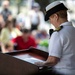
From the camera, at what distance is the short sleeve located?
157cm

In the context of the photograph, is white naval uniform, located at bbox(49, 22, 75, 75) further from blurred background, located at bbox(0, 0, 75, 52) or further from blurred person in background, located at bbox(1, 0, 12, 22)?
blurred person in background, located at bbox(1, 0, 12, 22)

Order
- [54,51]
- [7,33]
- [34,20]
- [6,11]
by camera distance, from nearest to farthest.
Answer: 1. [54,51]
2. [7,33]
3. [6,11]
4. [34,20]

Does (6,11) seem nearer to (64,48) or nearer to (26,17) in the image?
(26,17)

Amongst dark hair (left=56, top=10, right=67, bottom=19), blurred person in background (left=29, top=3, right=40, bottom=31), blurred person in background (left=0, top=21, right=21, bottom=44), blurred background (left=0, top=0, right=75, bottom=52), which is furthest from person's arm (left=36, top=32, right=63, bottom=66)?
blurred person in background (left=29, top=3, right=40, bottom=31)

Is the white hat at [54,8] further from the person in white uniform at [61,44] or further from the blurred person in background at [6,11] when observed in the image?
the blurred person in background at [6,11]

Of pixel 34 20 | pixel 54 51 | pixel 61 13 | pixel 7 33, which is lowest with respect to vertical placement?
pixel 54 51

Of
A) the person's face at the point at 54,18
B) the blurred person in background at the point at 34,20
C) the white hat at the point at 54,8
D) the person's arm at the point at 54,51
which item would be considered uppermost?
the blurred person in background at the point at 34,20

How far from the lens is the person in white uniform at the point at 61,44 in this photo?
1.58m

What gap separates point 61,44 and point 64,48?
0.04 m

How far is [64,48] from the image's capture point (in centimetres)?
161

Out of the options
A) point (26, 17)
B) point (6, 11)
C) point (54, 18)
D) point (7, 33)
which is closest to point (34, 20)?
point (26, 17)

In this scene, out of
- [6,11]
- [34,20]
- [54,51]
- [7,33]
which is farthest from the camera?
[34,20]

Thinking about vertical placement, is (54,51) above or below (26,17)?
below

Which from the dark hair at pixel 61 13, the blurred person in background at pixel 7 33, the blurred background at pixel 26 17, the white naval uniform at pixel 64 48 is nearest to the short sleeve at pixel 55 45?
the white naval uniform at pixel 64 48
